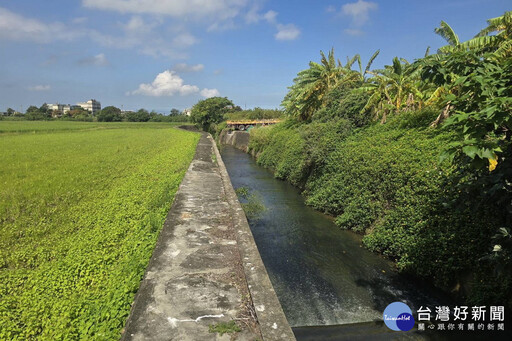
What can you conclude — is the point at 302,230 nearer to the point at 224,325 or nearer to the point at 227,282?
the point at 227,282

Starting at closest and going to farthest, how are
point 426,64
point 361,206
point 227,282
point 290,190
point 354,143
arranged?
1. point 426,64
2. point 227,282
3. point 361,206
4. point 354,143
5. point 290,190

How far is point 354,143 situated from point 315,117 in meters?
4.76

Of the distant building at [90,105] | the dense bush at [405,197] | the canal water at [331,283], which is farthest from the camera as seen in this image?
the distant building at [90,105]

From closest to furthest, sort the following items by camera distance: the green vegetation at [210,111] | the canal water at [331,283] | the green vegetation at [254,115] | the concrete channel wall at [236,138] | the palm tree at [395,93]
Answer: the canal water at [331,283]
the palm tree at [395,93]
the concrete channel wall at [236,138]
the green vegetation at [254,115]
the green vegetation at [210,111]

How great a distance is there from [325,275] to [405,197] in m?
2.23

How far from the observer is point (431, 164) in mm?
5898

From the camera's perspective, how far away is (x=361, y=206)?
24.0 feet

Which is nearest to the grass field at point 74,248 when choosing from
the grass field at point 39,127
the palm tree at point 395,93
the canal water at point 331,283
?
the canal water at point 331,283

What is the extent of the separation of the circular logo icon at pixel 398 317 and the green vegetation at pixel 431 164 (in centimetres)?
86

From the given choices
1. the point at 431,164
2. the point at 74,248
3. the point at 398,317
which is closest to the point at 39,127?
the point at 74,248

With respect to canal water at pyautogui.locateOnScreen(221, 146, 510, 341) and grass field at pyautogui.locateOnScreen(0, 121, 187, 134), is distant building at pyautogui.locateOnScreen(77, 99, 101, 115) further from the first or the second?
canal water at pyautogui.locateOnScreen(221, 146, 510, 341)

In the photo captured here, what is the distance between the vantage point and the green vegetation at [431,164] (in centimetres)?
268

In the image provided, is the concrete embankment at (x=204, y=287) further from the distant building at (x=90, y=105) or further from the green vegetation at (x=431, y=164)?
the distant building at (x=90, y=105)

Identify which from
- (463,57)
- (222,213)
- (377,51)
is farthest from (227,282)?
(377,51)
